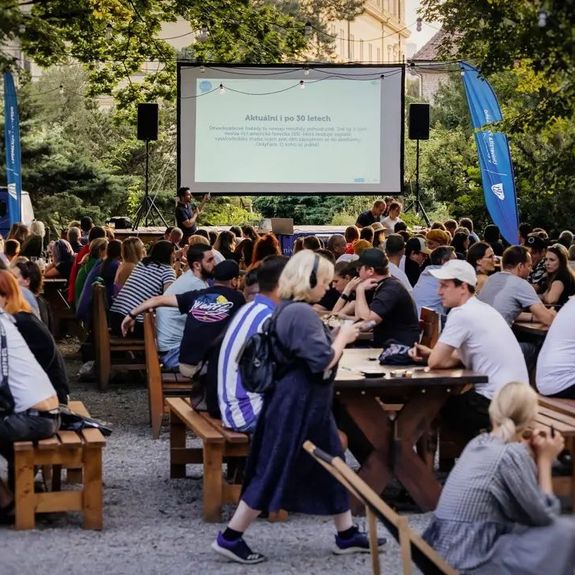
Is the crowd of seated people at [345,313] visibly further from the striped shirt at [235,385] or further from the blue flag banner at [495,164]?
the blue flag banner at [495,164]

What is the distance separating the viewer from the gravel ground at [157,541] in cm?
701

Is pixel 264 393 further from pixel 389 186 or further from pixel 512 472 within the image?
pixel 389 186

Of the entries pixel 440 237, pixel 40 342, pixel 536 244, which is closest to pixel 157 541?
pixel 40 342

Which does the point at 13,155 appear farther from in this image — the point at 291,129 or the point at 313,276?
the point at 313,276

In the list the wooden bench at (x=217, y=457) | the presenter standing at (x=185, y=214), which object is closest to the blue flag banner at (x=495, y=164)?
the presenter standing at (x=185, y=214)

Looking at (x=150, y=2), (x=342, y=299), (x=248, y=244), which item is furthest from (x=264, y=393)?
(x=150, y=2)

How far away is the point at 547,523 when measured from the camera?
5398 millimetres

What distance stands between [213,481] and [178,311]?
11.7 ft

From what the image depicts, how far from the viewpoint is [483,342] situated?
26.2ft

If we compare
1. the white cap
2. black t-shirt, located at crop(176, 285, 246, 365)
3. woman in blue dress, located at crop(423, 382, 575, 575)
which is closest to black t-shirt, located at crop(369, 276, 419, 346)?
black t-shirt, located at crop(176, 285, 246, 365)

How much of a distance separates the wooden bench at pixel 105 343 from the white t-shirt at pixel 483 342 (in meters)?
5.55

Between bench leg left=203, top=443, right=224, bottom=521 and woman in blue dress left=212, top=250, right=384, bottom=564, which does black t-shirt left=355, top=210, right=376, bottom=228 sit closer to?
bench leg left=203, top=443, right=224, bottom=521

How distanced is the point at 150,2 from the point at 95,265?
28.5 feet

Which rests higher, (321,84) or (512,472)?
(321,84)
